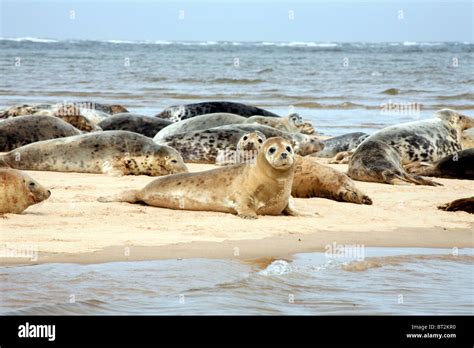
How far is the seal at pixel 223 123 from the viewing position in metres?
12.8

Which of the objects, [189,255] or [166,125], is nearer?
[189,255]

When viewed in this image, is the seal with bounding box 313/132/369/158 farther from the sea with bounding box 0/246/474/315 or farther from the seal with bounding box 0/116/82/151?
the sea with bounding box 0/246/474/315

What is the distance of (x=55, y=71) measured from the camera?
36250 millimetres

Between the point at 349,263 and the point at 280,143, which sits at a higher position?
the point at 280,143

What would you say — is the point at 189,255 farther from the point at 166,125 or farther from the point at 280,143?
the point at 166,125

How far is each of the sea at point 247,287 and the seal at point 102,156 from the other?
13.5ft

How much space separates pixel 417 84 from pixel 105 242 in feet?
79.8

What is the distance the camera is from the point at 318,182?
29.0ft

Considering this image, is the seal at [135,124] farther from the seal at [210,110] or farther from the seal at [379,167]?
the seal at [379,167]

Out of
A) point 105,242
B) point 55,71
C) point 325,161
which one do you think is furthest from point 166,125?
point 55,71

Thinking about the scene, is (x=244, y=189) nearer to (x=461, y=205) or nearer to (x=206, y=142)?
(x=461, y=205)

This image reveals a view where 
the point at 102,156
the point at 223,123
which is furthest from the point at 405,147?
the point at 102,156
